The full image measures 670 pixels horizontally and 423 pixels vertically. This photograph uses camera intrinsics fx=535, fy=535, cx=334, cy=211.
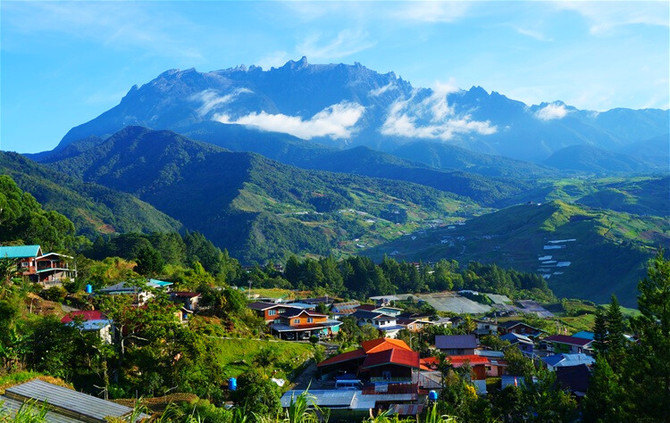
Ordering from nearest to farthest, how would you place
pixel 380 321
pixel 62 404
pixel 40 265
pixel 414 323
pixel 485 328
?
pixel 62 404 → pixel 40 265 → pixel 380 321 → pixel 414 323 → pixel 485 328

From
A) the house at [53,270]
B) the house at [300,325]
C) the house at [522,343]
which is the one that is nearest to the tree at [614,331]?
the house at [522,343]

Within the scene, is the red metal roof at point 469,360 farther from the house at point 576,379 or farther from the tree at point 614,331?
the tree at point 614,331

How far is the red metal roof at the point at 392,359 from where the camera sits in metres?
32.4

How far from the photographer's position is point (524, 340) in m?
49.3

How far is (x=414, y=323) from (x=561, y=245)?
279 ft

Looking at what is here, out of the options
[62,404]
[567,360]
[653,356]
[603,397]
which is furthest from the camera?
Answer: [567,360]

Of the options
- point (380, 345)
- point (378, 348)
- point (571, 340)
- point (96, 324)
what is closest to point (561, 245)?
point (571, 340)

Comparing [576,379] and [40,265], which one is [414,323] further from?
[40,265]

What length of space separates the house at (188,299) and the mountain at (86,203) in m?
98.1

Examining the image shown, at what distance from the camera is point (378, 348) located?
3553 centimetres

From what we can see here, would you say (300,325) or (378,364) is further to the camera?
(300,325)

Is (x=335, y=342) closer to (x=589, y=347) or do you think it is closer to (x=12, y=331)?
(x=589, y=347)

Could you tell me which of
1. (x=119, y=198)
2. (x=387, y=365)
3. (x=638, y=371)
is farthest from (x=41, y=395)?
(x=119, y=198)

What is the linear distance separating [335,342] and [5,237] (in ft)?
95.0
